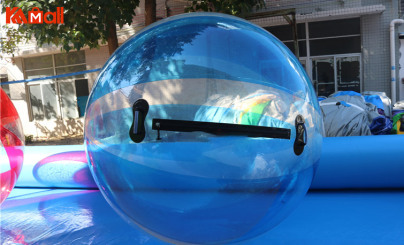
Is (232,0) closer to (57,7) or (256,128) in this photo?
(57,7)

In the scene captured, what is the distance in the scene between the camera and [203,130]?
87 centimetres

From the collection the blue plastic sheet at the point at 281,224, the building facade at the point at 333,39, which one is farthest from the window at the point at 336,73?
the blue plastic sheet at the point at 281,224

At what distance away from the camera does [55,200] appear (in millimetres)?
1947

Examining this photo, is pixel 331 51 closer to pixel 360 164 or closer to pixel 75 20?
pixel 75 20

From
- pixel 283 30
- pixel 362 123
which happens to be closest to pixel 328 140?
pixel 362 123

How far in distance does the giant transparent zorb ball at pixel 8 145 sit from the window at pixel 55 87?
9.41 m

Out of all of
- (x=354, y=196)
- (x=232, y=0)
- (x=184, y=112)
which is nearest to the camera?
(x=184, y=112)

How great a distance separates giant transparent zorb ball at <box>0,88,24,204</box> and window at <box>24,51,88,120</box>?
941cm

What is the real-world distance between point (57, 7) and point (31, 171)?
2.76m

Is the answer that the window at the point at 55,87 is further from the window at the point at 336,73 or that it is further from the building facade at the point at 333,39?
the window at the point at 336,73

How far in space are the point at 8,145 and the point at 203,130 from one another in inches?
38.2

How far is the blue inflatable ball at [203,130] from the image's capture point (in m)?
0.87

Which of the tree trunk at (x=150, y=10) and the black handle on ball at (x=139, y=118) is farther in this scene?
the tree trunk at (x=150, y=10)

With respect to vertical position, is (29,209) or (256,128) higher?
(256,128)
